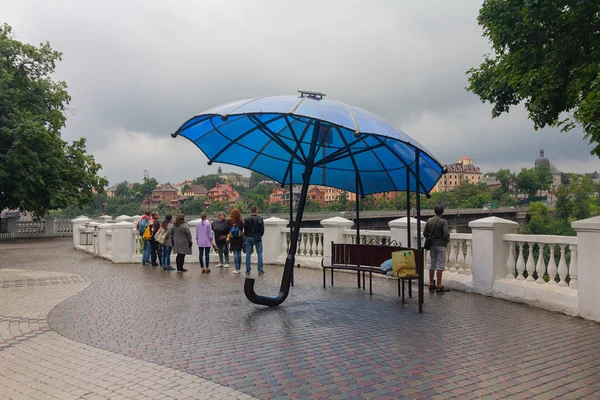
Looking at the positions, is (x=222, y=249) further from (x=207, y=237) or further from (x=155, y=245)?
(x=155, y=245)

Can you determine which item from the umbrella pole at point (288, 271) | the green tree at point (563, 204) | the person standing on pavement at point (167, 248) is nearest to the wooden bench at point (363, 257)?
the umbrella pole at point (288, 271)

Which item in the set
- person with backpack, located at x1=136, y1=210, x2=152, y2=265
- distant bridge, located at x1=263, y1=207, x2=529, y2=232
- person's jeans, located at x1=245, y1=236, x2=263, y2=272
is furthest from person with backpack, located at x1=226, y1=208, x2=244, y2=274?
distant bridge, located at x1=263, y1=207, x2=529, y2=232

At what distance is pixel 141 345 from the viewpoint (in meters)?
5.55

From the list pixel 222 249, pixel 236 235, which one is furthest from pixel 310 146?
pixel 222 249

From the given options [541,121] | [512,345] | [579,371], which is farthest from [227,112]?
[541,121]

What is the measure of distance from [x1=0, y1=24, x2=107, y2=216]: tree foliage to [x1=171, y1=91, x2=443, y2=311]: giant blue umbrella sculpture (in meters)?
21.8

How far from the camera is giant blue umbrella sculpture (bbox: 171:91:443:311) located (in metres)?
6.79

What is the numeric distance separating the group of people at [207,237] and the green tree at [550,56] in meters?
8.46

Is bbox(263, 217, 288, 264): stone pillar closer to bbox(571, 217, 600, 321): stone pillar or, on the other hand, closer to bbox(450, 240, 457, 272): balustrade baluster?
bbox(450, 240, 457, 272): balustrade baluster

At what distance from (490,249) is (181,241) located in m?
7.90

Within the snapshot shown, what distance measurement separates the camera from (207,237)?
42.3 feet

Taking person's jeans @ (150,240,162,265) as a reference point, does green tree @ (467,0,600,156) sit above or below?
above

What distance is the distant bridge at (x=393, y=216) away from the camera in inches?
2463

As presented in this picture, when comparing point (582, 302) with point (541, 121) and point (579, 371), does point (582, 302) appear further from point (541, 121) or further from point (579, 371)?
point (541, 121)
